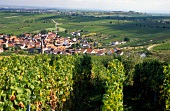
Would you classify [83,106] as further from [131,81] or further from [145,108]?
[131,81]

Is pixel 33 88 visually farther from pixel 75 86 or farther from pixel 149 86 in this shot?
pixel 149 86

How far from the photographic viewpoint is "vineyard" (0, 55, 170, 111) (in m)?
8.84

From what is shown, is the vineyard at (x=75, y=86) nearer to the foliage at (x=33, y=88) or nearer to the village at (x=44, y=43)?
the foliage at (x=33, y=88)

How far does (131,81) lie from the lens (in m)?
25.7

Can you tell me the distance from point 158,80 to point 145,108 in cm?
200

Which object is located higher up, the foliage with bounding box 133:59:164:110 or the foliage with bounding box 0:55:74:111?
the foliage with bounding box 0:55:74:111

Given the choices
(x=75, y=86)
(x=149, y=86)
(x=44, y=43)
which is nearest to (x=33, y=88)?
(x=75, y=86)

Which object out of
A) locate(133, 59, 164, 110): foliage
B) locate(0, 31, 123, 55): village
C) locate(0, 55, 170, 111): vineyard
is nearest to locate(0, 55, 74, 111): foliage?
locate(0, 55, 170, 111): vineyard

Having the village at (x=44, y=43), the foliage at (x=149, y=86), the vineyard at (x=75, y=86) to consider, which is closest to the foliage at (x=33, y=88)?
the vineyard at (x=75, y=86)

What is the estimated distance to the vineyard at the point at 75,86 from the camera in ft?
29.0

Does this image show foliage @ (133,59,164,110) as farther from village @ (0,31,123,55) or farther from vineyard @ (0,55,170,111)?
village @ (0,31,123,55)

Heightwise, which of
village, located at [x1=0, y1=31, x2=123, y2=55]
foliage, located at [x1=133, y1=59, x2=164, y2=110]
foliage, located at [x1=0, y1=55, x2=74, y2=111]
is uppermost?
foliage, located at [x1=0, y1=55, x2=74, y2=111]

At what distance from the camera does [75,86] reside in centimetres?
1925

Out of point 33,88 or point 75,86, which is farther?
point 75,86
